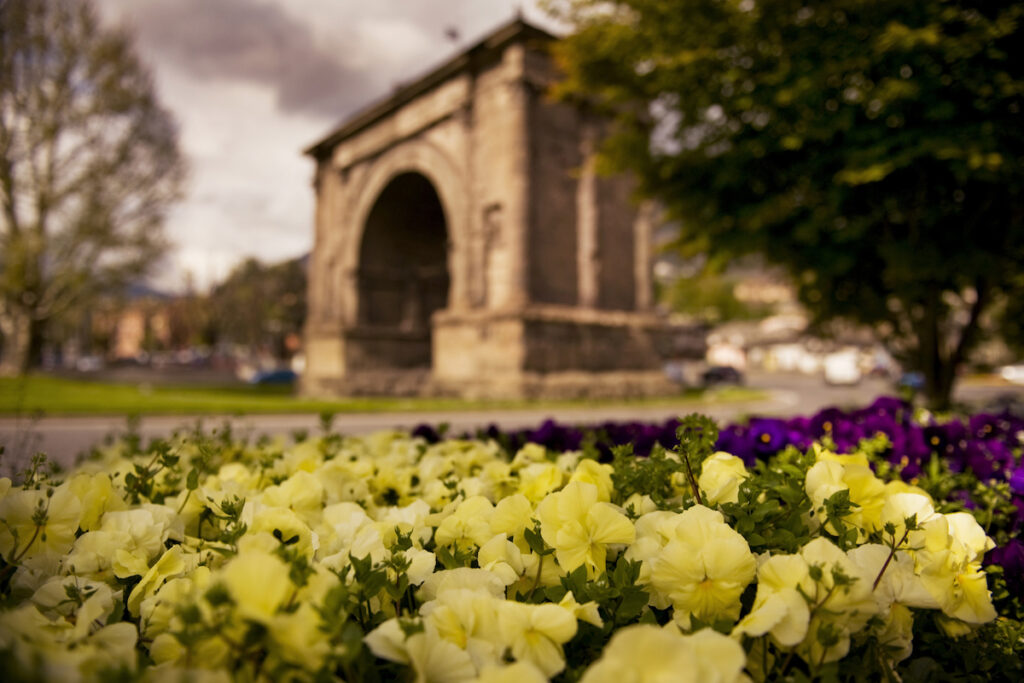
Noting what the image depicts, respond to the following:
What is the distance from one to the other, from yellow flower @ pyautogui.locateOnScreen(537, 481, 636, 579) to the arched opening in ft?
75.8

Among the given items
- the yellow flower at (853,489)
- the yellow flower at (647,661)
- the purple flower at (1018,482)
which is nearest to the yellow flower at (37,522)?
the yellow flower at (647,661)

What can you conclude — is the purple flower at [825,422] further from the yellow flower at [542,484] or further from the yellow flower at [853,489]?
the yellow flower at [542,484]

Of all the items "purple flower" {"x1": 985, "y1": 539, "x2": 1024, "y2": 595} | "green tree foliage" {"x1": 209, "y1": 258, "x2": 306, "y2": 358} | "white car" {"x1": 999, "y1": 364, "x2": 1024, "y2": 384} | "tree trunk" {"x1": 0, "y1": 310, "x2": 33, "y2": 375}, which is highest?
"green tree foliage" {"x1": 209, "y1": 258, "x2": 306, "y2": 358}

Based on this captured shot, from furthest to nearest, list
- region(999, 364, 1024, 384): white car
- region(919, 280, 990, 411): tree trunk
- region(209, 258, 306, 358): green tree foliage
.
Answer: region(209, 258, 306, 358): green tree foliage → region(999, 364, 1024, 384): white car → region(919, 280, 990, 411): tree trunk

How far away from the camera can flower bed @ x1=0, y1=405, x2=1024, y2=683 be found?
2.92ft

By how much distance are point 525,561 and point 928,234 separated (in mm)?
7148

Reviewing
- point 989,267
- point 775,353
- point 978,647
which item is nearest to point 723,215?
point 989,267

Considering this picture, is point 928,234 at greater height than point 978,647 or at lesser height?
greater

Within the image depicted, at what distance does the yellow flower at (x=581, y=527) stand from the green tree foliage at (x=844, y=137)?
18.5 feet

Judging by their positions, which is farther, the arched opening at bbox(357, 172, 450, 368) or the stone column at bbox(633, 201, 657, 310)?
the arched opening at bbox(357, 172, 450, 368)

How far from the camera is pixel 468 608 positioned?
3.45 feet

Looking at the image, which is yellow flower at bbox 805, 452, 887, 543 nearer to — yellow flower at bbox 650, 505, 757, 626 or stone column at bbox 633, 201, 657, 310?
yellow flower at bbox 650, 505, 757, 626

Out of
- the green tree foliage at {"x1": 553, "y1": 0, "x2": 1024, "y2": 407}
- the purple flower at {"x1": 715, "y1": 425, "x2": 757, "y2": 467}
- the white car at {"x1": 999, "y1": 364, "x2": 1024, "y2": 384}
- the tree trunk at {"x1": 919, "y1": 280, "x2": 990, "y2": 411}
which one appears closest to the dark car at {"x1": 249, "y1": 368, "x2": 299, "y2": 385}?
the green tree foliage at {"x1": 553, "y1": 0, "x2": 1024, "y2": 407}

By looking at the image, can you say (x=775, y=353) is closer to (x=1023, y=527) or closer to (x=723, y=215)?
(x=723, y=215)
